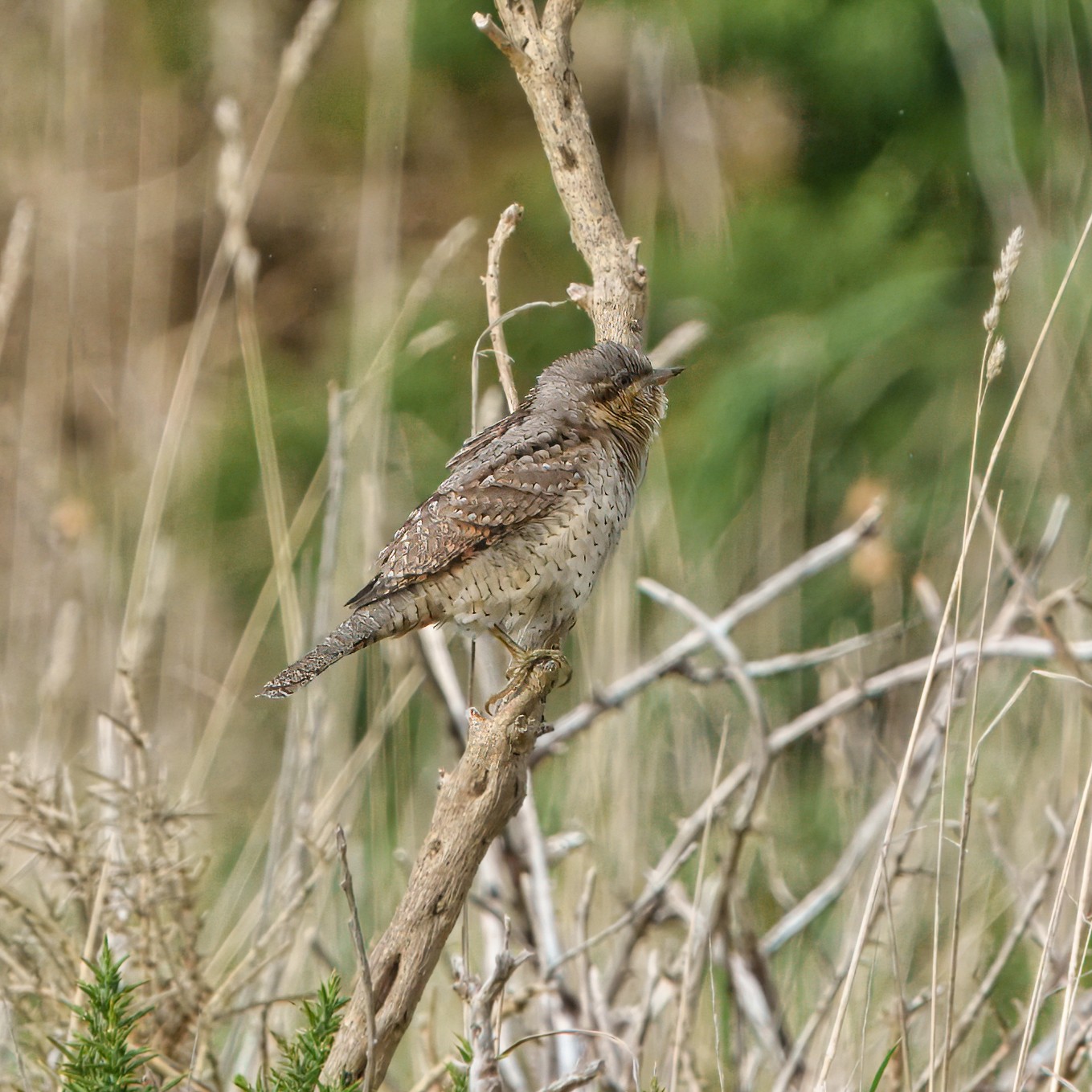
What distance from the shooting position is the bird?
1.62 meters

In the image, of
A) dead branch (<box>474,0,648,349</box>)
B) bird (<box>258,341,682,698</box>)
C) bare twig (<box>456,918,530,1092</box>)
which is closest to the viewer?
bare twig (<box>456,918,530,1092</box>)

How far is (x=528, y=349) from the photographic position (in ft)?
13.9

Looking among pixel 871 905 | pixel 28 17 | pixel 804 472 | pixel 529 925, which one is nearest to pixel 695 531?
pixel 804 472

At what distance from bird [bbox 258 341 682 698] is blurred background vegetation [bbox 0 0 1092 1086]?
63 centimetres

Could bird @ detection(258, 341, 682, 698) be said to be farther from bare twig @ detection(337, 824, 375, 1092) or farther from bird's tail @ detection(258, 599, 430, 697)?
bare twig @ detection(337, 824, 375, 1092)

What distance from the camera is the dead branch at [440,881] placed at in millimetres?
1284

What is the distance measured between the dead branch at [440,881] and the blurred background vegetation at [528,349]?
764 mm

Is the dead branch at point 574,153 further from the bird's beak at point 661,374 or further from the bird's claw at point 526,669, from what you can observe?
the bird's claw at point 526,669

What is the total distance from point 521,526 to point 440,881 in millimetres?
526

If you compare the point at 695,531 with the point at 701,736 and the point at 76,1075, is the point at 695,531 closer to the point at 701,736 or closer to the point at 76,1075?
the point at 701,736

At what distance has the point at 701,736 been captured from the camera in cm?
260

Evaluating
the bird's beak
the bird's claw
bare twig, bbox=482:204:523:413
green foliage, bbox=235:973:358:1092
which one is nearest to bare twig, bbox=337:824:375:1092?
green foliage, bbox=235:973:358:1092

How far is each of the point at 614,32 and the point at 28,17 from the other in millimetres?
2203

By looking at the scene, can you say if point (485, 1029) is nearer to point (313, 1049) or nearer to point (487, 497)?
point (313, 1049)
